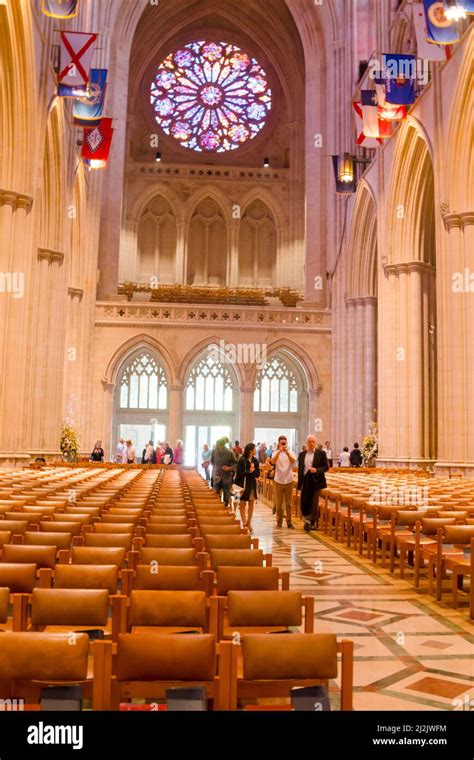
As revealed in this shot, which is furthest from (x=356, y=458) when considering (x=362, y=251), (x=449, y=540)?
(x=449, y=540)

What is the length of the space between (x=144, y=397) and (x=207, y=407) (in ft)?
9.09

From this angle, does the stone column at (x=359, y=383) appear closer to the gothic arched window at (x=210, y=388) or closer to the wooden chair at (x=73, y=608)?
the gothic arched window at (x=210, y=388)

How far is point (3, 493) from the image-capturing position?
301 inches

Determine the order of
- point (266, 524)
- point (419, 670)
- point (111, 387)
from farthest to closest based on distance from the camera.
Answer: point (111, 387), point (266, 524), point (419, 670)

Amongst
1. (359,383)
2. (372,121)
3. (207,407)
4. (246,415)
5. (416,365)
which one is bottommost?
(246,415)

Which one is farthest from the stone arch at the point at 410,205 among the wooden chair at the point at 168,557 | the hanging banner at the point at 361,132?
the wooden chair at the point at 168,557

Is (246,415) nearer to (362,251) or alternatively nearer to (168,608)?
(362,251)

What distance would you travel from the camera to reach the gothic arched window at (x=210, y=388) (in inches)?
1180

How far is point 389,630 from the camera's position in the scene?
5000 mm

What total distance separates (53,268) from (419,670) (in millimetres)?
17266

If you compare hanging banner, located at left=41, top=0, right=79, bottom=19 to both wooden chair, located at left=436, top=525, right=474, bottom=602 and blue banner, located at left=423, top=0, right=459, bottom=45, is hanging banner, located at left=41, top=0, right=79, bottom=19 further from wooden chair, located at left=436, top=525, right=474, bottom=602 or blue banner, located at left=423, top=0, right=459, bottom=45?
wooden chair, located at left=436, top=525, right=474, bottom=602

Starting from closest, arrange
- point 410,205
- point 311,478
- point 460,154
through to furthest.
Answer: point 311,478 < point 460,154 < point 410,205
